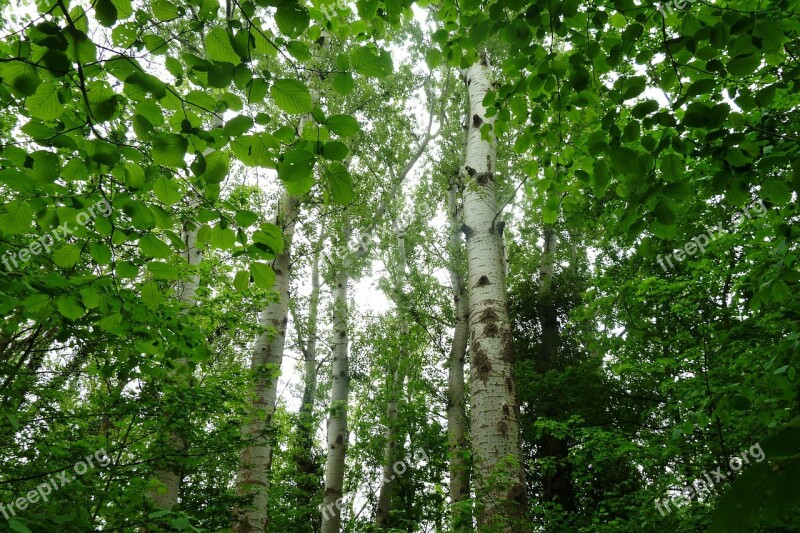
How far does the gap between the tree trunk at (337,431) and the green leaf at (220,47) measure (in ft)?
22.6

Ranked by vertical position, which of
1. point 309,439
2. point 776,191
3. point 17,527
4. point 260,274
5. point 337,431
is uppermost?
point 309,439

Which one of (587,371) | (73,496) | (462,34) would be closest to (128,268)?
(462,34)

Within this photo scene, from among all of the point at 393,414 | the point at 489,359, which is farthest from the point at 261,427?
the point at 393,414

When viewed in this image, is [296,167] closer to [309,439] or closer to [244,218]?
[244,218]

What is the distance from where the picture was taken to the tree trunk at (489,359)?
3.10 meters

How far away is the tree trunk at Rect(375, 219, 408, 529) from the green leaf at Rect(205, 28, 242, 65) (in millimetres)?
8459

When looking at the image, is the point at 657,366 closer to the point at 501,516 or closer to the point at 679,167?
the point at 501,516

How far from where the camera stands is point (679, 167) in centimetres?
174

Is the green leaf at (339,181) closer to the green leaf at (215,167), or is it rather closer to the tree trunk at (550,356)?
the green leaf at (215,167)

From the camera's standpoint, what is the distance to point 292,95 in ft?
4.28

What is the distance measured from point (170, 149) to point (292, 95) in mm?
440

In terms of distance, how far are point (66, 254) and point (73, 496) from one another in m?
2.07

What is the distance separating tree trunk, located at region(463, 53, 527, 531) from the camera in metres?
3.10

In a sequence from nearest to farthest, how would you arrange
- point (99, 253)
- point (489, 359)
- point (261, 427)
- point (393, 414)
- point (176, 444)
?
point (99, 253) → point (489, 359) → point (176, 444) → point (261, 427) → point (393, 414)
